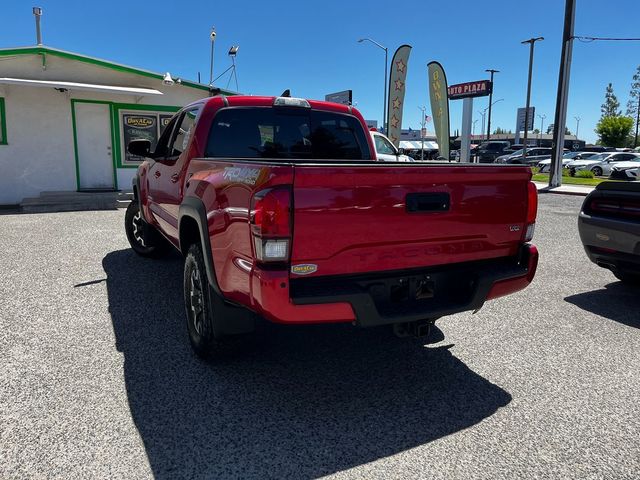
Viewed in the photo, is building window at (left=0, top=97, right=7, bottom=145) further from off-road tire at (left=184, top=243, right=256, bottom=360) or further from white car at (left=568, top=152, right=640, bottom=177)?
white car at (left=568, top=152, right=640, bottom=177)

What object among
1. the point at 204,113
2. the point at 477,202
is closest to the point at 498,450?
the point at 477,202

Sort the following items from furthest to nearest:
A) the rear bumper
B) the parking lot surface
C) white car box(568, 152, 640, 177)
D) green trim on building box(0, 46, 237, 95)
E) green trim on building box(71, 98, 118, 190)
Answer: white car box(568, 152, 640, 177) < green trim on building box(71, 98, 118, 190) < green trim on building box(0, 46, 237, 95) < the rear bumper < the parking lot surface

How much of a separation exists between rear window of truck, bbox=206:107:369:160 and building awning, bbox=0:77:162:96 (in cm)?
1040

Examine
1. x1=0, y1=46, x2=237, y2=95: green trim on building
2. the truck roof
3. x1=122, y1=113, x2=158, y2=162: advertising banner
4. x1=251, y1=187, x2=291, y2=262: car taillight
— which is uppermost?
x1=0, y1=46, x2=237, y2=95: green trim on building

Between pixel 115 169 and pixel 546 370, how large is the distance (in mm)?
13732

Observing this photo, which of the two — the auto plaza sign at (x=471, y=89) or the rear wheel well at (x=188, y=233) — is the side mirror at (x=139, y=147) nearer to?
the rear wheel well at (x=188, y=233)

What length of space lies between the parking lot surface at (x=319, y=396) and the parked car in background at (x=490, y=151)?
41.9 metres

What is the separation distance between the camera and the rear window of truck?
4.25 metres

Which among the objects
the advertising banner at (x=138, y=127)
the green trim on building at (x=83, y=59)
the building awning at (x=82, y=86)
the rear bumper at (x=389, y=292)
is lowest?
the rear bumper at (x=389, y=292)

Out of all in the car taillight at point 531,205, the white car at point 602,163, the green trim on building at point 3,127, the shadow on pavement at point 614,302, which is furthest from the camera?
the white car at point 602,163

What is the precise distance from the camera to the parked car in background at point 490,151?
44531 millimetres

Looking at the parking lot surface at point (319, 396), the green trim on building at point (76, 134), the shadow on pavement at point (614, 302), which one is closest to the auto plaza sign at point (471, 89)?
the green trim on building at point (76, 134)

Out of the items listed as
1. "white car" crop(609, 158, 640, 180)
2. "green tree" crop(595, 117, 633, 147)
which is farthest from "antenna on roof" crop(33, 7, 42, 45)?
"green tree" crop(595, 117, 633, 147)

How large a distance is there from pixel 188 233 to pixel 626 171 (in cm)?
2684
